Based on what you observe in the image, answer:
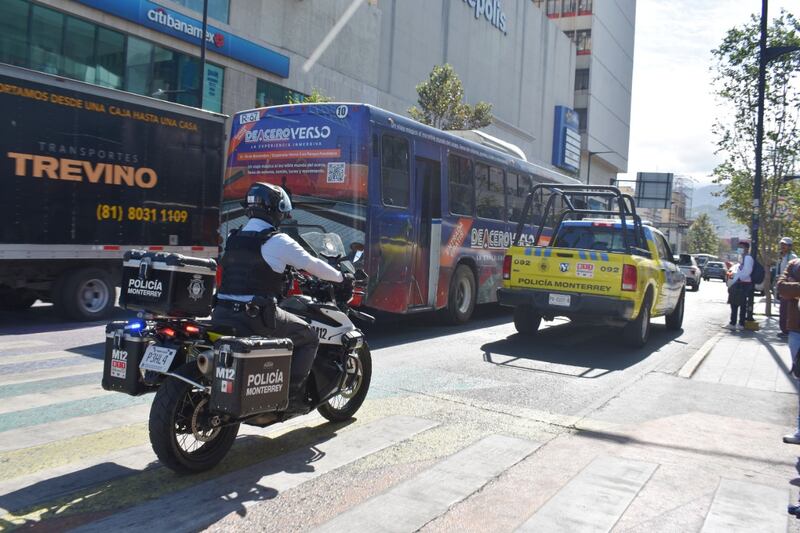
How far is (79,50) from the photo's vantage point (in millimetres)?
20344

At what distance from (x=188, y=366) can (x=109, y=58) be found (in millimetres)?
19647

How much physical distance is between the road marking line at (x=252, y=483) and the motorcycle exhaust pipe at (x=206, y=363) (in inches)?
27.5

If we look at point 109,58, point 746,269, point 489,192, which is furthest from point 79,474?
point 109,58

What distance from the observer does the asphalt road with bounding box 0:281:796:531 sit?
3969 mm

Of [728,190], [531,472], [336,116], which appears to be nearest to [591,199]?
[728,190]

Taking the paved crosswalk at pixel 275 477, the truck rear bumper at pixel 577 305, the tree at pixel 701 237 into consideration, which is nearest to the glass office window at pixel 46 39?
the truck rear bumper at pixel 577 305

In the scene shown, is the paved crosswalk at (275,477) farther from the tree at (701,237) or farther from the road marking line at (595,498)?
the tree at (701,237)

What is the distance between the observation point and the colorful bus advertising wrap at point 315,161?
9.67 m

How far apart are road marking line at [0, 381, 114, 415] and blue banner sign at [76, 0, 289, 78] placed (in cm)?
1704

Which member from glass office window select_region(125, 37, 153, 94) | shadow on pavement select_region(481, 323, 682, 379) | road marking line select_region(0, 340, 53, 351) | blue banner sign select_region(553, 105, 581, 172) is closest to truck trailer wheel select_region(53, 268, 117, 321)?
road marking line select_region(0, 340, 53, 351)

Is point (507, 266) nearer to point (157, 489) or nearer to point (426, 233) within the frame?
point (426, 233)

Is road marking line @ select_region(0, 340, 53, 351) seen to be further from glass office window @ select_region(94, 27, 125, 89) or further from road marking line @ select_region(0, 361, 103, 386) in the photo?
glass office window @ select_region(94, 27, 125, 89)

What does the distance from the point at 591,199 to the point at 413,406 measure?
52.2 feet

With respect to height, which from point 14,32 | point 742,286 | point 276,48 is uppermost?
point 276,48
